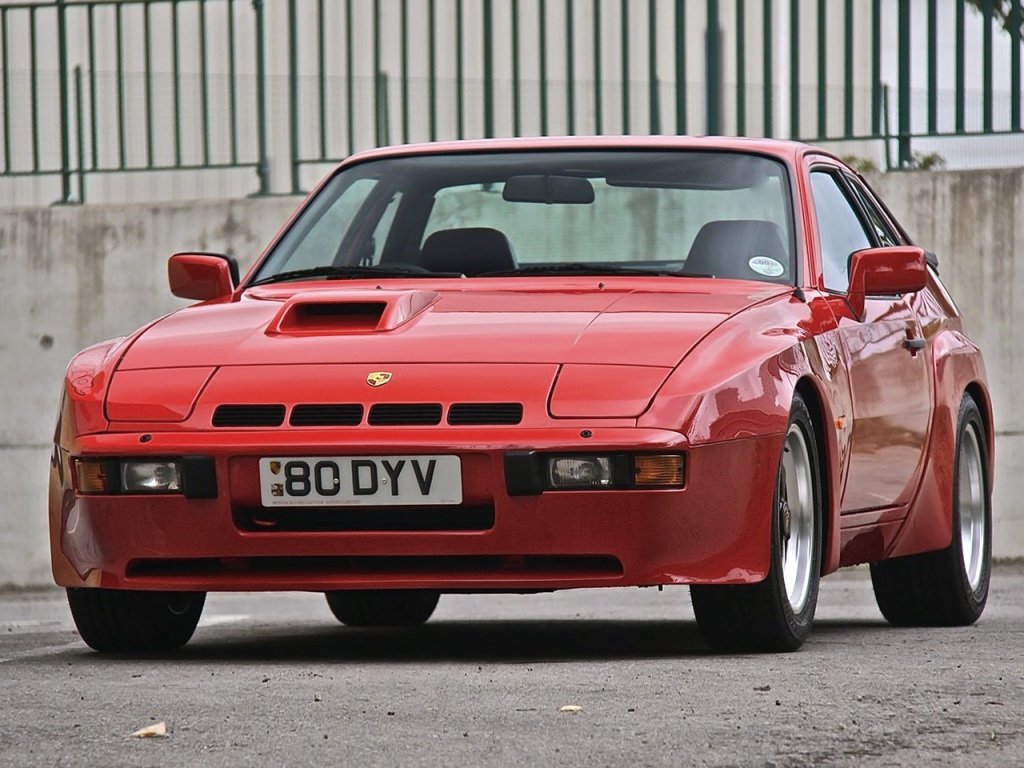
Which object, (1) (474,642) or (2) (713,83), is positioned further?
(2) (713,83)

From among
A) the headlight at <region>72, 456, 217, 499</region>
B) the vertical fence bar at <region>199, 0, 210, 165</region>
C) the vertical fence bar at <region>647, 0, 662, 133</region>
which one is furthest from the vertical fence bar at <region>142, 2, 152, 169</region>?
the headlight at <region>72, 456, 217, 499</region>

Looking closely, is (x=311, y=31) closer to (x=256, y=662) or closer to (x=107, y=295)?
(x=107, y=295)

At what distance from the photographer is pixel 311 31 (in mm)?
12109

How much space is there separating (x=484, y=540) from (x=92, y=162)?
25.3 ft

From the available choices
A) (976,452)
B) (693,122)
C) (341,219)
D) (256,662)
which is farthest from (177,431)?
(693,122)

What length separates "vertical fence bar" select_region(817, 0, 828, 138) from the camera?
1134 centimetres

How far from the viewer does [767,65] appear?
1134 centimetres

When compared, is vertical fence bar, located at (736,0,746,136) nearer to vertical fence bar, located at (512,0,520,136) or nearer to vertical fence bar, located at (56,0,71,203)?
Result: vertical fence bar, located at (512,0,520,136)

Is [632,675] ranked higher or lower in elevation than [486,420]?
lower

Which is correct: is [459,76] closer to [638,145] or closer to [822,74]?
[822,74]

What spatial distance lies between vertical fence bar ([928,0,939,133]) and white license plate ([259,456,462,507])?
6766 mm

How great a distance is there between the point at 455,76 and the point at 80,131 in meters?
2.18

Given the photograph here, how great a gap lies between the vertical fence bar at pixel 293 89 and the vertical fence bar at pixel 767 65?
251cm

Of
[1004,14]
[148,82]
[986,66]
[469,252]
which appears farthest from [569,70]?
[469,252]
